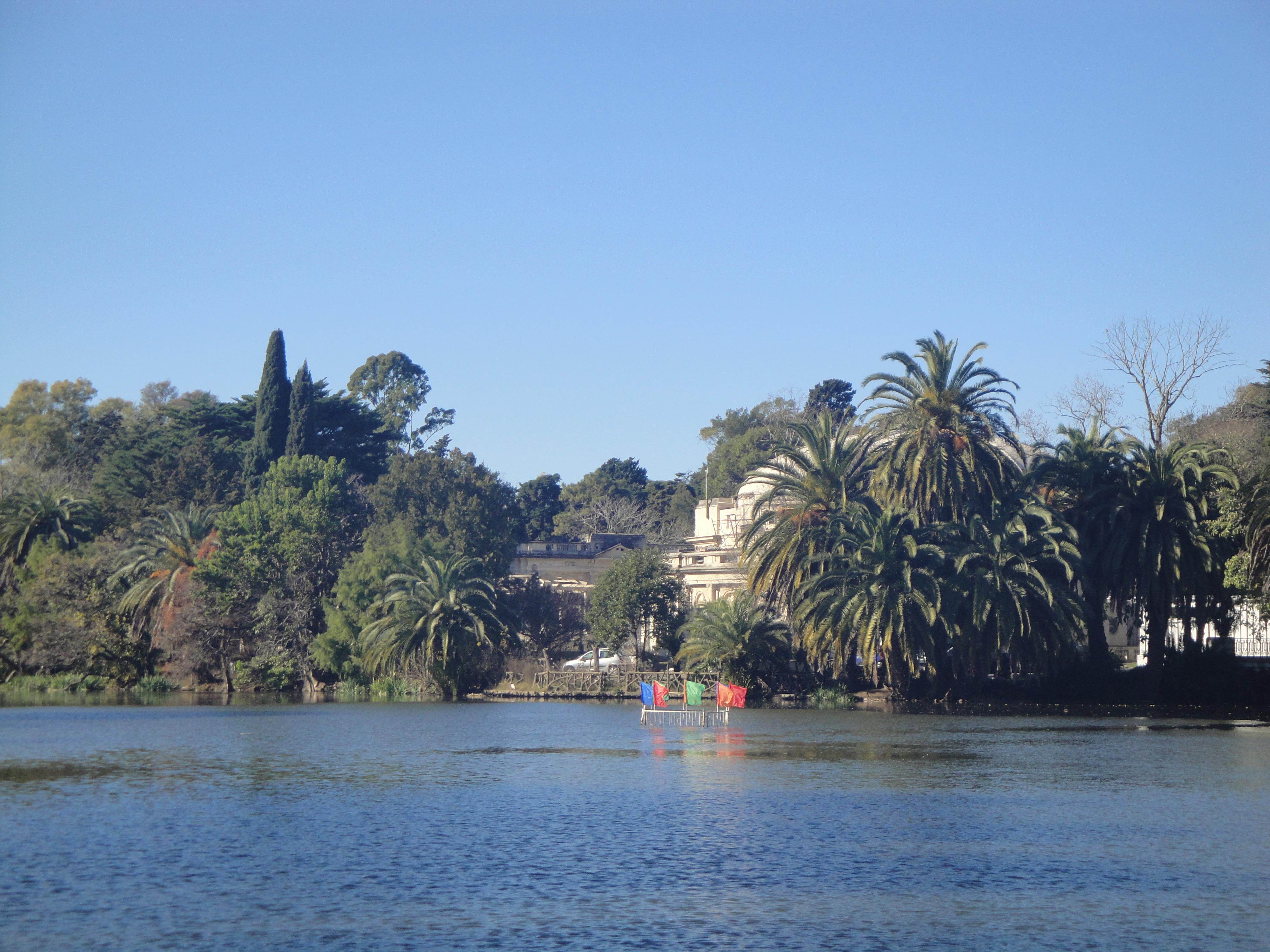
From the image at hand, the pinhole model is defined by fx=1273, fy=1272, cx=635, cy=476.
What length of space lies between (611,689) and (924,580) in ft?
61.1

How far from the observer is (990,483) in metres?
56.0

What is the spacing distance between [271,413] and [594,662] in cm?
3318

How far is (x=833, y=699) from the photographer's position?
5706 centimetres

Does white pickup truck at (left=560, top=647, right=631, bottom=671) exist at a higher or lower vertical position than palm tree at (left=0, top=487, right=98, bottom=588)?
lower

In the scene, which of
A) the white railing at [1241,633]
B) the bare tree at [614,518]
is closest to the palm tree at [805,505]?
the white railing at [1241,633]

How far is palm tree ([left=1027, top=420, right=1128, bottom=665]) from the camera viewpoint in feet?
180

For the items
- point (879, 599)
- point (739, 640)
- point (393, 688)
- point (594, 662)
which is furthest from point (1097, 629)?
point (393, 688)

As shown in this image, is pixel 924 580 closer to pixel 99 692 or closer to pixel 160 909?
pixel 160 909

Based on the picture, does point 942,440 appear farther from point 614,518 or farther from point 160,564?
point 614,518

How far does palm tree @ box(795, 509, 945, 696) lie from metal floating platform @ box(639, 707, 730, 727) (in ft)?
18.4

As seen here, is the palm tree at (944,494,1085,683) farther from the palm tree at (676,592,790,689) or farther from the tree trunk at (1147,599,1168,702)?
the palm tree at (676,592,790,689)

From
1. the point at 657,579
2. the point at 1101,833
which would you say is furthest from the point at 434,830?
the point at 657,579

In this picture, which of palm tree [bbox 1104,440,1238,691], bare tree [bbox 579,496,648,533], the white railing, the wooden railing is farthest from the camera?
bare tree [bbox 579,496,648,533]

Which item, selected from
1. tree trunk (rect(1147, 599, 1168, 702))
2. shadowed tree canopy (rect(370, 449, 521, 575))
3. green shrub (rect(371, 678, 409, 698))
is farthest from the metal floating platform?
shadowed tree canopy (rect(370, 449, 521, 575))
